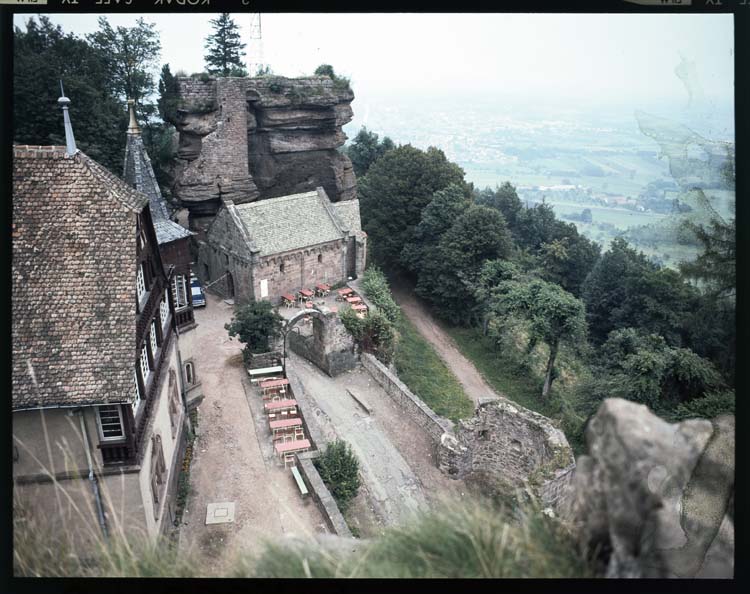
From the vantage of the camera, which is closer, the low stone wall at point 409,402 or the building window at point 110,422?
the building window at point 110,422

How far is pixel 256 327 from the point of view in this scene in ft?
71.4

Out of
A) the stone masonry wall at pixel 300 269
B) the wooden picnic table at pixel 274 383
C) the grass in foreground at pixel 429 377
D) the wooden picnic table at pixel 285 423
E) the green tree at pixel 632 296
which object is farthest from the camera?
the stone masonry wall at pixel 300 269

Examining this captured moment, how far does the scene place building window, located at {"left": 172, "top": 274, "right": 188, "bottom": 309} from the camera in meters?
17.5

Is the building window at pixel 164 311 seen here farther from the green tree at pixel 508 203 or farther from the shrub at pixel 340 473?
the green tree at pixel 508 203

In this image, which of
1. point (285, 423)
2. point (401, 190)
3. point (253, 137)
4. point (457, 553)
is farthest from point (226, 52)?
point (457, 553)

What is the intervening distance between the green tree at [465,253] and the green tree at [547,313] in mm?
4528

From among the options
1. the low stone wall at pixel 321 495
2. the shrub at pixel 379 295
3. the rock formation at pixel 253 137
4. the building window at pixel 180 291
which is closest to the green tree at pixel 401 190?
the rock formation at pixel 253 137

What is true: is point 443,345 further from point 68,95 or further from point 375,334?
point 68,95

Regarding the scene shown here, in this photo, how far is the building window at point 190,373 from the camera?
1872 cm

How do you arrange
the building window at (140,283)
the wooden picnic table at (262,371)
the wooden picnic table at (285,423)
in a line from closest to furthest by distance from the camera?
the building window at (140,283) → the wooden picnic table at (285,423) → the wooden picnic table at (262,371)

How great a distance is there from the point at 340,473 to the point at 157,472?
500 centimetres

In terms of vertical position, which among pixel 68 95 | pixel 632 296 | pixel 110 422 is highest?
pixel 68 95
